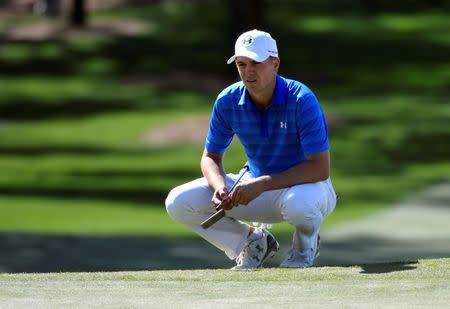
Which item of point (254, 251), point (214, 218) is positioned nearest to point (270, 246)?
point (254, 251)

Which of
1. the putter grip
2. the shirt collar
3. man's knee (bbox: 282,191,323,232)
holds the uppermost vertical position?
the shirt collar

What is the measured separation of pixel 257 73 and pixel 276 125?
0.33 metres

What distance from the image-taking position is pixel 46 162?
24062 millimetres

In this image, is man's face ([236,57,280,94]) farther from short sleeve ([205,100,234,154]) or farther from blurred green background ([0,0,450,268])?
blurred green background ([0,0,450,268])

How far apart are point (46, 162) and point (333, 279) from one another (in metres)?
16.9

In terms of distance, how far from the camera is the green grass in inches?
264

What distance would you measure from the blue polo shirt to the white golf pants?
0.19 m

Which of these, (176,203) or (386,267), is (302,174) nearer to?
(386,267)

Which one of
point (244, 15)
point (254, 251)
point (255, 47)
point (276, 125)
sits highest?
point (255, 47)

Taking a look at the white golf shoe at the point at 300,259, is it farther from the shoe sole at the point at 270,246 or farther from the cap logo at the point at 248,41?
the cap logo at the point at 248,41

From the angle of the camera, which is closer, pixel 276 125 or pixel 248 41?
pixel 248 41

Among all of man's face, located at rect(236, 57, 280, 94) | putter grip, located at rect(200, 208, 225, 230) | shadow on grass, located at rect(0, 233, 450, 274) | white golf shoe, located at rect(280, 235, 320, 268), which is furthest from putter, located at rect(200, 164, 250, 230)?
shadow on grass, located at rect(0, 233, 450, 274)

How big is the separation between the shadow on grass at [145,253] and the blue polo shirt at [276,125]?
13.3 feet

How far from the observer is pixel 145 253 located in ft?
46.1
